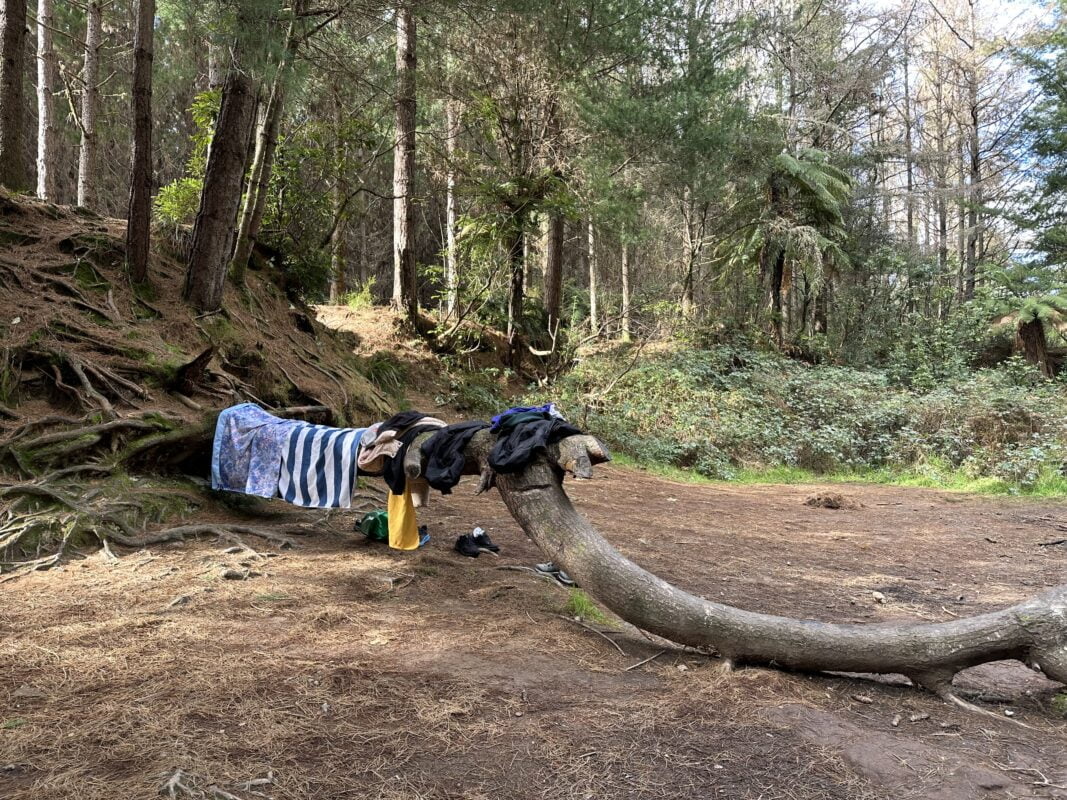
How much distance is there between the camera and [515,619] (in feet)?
12.4

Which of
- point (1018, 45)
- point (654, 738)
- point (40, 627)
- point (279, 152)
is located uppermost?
point (1018, 45)

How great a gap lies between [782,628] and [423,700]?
1.81 metres

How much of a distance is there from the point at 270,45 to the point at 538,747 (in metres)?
5.99

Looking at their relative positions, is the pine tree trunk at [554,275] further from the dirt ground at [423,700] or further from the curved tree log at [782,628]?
the curved tree log at [782,628]

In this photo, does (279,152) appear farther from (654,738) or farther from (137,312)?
(654,738)

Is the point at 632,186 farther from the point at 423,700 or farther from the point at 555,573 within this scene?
the point at 423,700

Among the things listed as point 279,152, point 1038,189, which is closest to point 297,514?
point 279,152

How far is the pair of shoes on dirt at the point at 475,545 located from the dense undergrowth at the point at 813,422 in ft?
22.8

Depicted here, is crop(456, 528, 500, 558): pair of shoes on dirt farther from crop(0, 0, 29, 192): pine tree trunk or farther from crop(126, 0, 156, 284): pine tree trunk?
crop(0, 0, 29, 192): pine tree trunk

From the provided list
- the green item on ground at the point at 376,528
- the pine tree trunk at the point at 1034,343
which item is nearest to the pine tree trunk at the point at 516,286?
the green item on ground at the point at 376,528

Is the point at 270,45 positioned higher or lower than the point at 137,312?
higher

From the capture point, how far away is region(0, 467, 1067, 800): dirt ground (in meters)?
2.14

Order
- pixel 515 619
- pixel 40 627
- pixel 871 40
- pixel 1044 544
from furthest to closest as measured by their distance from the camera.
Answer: pixel 871 40, pixel 1044 544, pixel 515 619, pixel 40 627

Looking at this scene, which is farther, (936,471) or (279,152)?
(936,471)
